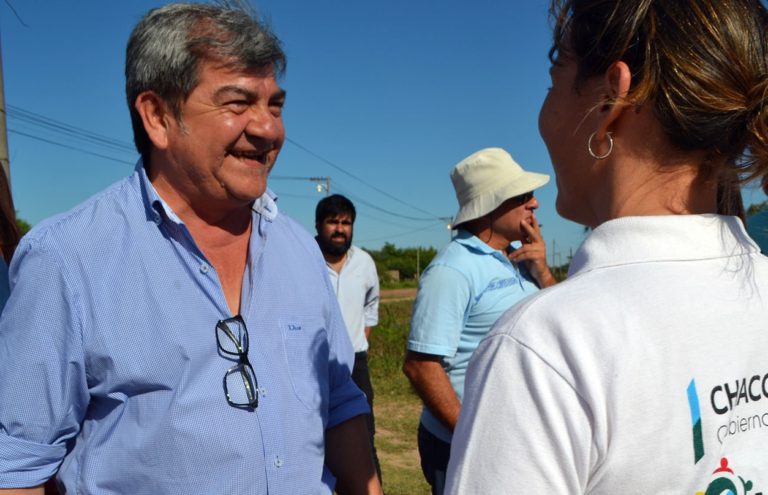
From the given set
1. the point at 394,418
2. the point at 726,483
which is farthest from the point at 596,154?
the point at 394,418

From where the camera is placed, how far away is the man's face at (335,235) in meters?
6.16

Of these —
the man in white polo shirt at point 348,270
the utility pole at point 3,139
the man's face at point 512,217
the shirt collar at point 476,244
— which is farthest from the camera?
the man in white polo shirt at point 348,270

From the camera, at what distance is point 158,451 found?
5.52 feet

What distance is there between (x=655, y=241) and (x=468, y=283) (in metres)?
2.12

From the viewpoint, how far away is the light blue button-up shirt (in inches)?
64.7

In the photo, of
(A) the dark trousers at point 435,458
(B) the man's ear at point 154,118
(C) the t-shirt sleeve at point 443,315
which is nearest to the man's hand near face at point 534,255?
(C) the t-shirt sleeve at point 443,315

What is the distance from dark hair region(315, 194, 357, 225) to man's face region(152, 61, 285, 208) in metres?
4.21

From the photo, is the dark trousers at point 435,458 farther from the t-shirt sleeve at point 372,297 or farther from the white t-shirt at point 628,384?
the t-shirt sleeve at point 372,297

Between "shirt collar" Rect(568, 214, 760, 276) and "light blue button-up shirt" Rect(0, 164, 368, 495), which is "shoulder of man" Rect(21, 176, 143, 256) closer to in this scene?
"light blue button-up shirt" Rect(0, 164, 368, 495)

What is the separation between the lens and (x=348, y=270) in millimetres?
6258

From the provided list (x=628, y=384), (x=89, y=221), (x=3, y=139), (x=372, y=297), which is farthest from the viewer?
(x=372, y=297)

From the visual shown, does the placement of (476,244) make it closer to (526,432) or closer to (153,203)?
(153,203)

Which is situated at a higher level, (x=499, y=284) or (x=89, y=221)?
(x=89, y=221)

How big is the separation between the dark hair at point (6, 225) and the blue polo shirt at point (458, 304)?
5.57 ft
